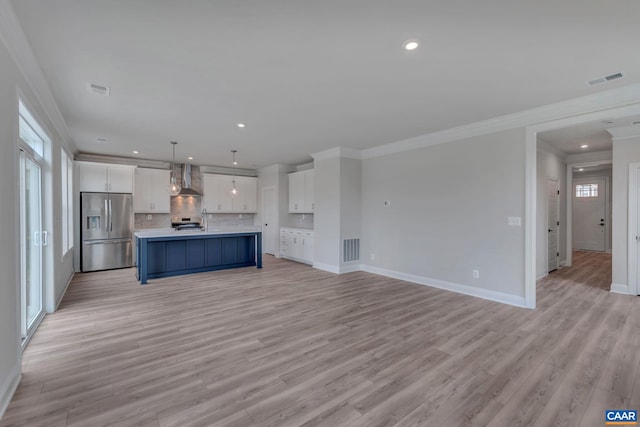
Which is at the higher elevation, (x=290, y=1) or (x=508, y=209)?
(x=290, y=1)

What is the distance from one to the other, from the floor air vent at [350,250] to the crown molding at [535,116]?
2149mm

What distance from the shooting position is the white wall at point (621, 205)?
4.48 meters

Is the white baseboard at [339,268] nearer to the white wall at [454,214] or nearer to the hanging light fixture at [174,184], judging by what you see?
the white wall at [454,214]

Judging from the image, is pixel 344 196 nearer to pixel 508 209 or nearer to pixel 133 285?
pixel 508 209

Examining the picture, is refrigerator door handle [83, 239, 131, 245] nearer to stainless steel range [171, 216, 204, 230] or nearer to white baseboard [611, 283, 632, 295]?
stainless steel range [171, 216, 204, 230]

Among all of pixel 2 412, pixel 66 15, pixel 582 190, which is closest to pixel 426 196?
pixel 66 15

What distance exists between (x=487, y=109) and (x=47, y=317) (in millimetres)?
6239

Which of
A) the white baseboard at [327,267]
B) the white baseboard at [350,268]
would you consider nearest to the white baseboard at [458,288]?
the white baseboard at [350,268]

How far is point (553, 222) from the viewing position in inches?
240

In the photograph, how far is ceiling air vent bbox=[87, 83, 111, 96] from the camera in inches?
119

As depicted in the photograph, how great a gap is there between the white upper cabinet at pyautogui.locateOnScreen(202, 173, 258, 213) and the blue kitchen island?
2.16m

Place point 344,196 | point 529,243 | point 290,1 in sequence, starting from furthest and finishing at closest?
point 344,196 → point 529,243 → point 290,1

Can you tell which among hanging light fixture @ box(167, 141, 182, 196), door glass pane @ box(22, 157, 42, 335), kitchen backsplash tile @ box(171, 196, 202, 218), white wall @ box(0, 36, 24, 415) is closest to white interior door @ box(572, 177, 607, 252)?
hanging light fixture @ box(167, 141, 182, 196)

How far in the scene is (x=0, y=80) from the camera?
1.93 meters
